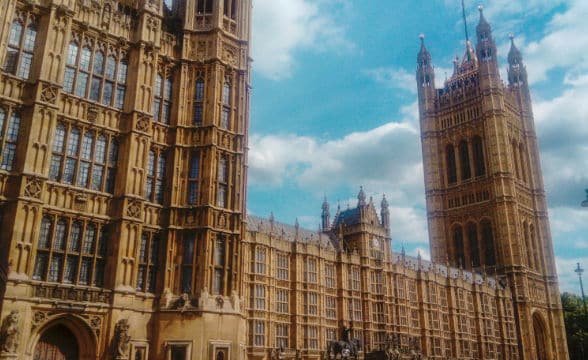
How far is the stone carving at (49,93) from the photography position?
24.4m

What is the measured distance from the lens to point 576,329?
9906cm

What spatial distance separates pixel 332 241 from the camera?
213 feet

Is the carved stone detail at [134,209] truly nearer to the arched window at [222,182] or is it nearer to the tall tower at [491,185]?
the arched window at [222,182]

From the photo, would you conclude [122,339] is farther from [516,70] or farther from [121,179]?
[516,70]

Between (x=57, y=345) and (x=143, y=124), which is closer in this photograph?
(x=57, y=345)

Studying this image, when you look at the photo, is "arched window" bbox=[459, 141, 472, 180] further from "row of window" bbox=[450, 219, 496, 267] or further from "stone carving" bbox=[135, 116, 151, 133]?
"stone carving" bbox=[135, 116, 151, 133]

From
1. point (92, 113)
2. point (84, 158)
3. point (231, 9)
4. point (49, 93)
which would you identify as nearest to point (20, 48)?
point (49, 93)

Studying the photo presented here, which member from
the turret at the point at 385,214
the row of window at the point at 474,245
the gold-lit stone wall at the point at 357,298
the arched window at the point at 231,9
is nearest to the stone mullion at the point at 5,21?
the arched window at the point at 231,9

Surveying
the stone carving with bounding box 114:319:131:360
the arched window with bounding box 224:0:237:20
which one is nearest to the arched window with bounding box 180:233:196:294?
the stone carving with bounding box 114:319:131:360

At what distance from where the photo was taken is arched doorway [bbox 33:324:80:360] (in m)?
22.8

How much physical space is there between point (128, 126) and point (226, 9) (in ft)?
32.0

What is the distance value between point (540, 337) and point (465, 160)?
110ft

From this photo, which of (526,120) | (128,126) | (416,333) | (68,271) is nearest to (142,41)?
(128,126)

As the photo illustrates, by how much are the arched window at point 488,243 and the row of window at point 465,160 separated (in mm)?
9520
